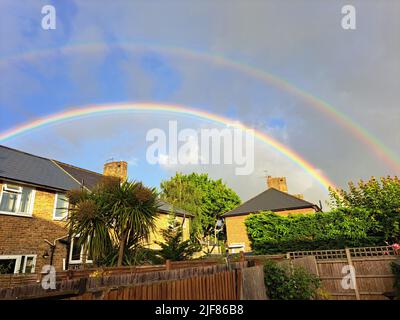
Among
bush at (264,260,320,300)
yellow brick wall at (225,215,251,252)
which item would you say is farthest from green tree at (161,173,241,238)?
bush at (264,260,320,300)

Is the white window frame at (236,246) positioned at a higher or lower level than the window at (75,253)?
higher

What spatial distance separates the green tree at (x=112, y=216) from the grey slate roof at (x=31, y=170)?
15.3ft

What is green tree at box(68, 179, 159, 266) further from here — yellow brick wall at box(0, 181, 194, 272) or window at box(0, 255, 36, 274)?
window at box(0, 255, 36, 274)

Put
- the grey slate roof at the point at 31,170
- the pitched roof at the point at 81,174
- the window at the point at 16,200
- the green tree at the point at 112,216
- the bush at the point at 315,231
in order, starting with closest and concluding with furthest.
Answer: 1. the green tree at the point at 112,216
2. the window at the point at 16,200
3. the grey slate roof at the point at 31,170
4. the bush at the point at 315,231
5. the pitched roof at the point at 81,174

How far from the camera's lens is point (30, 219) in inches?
462

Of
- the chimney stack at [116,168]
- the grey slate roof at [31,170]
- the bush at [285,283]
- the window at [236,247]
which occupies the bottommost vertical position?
the bush at [285,283]

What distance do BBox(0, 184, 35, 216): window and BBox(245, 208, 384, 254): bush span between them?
14511 millimetres

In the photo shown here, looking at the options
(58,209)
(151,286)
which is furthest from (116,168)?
(151,286)

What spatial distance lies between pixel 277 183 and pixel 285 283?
25343 millimetres

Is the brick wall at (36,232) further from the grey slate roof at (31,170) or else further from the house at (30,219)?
the grey slate roof at (31,170)

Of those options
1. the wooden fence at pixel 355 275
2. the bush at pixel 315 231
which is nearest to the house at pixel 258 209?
the bush at pixel 315 231

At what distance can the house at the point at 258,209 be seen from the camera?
25.4 metres
